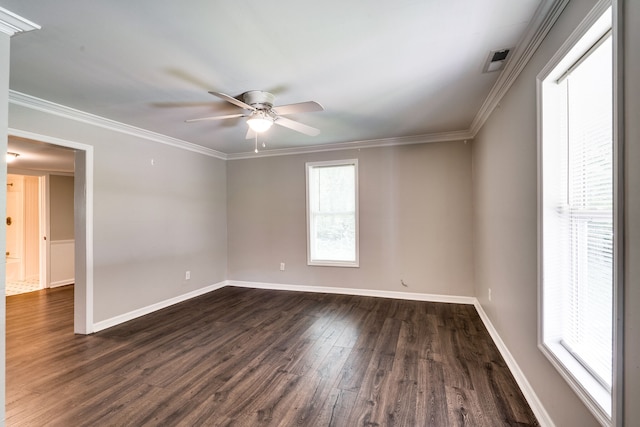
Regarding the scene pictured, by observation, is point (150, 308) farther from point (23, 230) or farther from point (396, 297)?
point (23, 230)

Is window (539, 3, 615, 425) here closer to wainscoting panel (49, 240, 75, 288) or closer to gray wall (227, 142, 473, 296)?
gray wall (227, 142, 473, 296)

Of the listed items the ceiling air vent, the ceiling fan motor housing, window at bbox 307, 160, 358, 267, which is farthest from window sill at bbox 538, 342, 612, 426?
window at bbox 307, 160, 358, 267

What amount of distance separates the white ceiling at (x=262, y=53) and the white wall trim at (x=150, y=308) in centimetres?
236

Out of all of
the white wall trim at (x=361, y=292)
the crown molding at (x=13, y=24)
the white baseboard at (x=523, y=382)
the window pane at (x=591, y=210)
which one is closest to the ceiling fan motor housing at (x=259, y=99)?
the crown molding at (x=13, y=24)

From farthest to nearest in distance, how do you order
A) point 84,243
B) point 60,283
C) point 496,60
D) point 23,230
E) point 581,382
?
point 23,230
point 60,283
point 84,243
point 496,60
point 581,382

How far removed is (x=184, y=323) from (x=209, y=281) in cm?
147

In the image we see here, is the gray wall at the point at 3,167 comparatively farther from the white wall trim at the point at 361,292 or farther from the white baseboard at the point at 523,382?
the white wall trim at the point at 361,292

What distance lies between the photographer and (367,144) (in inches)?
173

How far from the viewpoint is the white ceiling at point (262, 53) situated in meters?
1.55

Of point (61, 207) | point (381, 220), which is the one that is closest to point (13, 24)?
point (381, 220)

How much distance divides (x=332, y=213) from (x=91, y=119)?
332cm

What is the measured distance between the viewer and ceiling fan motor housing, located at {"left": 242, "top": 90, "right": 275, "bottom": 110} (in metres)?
2.51

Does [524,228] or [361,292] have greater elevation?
[524,228]

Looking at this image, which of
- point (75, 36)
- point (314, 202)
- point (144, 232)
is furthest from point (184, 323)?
point (75, 36)
